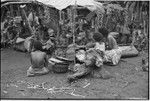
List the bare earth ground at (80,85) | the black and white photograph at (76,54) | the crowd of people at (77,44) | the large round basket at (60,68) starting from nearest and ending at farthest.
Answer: the bare earth ground at (80,85)
the black and white photograph at (76,54)
the crowd of people at (77,44)
the large round basket at (60,68)

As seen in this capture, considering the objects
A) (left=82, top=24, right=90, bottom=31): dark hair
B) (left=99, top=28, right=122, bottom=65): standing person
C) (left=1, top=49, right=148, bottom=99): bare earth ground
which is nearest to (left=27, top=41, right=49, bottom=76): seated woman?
(left=1, top=49, right=148, bottom=99): bare earth ground

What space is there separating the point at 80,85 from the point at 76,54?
1.67 meters

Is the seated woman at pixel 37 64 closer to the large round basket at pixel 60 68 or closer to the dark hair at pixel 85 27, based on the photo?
the large round basket at pixel 60 68

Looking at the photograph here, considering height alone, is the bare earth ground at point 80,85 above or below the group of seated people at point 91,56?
below

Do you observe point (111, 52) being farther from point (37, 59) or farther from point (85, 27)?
point (85, 27)

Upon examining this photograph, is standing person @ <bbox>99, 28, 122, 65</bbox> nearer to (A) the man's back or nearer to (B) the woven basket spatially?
(B) the woven basket

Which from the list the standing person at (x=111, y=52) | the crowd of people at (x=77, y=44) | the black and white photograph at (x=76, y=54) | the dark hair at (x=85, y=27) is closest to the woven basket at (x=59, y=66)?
the black and white photograph at (x=76, y=54)

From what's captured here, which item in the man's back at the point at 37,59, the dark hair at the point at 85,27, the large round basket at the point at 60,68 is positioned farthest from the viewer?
the dark hair at the point at 85,27

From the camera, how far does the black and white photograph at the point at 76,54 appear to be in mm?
6637

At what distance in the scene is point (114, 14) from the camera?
37.8 feet

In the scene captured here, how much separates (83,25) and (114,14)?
1.38 m

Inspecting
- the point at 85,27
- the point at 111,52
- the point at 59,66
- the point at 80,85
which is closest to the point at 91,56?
the point at 80,85

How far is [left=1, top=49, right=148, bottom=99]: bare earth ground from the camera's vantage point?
247 inches

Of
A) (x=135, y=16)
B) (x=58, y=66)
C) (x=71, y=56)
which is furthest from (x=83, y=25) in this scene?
(x=58, y=66)
